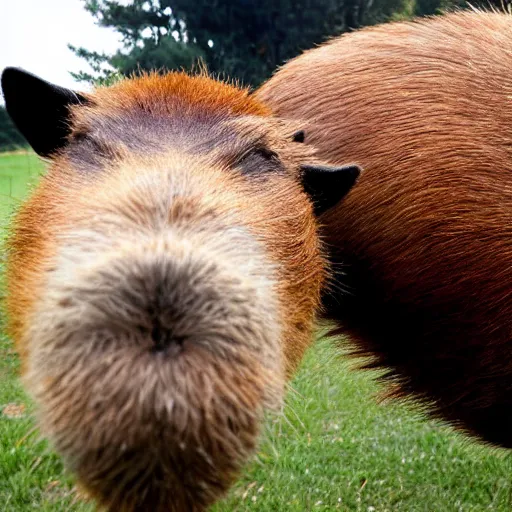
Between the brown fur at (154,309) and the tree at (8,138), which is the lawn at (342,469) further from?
the brown fur at (154,309)

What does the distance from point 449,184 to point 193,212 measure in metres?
1.20

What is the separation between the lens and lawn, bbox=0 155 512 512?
3.83 m

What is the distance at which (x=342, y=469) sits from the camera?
14.6 ft

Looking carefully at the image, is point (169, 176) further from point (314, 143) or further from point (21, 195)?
point (314, 143)

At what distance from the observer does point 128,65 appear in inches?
397

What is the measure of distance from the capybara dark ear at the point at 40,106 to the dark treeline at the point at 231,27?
21.4ft

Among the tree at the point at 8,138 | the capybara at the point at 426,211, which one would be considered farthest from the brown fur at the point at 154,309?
the tree at the point at 8,138

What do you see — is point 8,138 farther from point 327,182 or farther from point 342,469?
point 327,182

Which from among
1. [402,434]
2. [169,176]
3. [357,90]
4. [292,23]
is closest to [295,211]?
[169,176]

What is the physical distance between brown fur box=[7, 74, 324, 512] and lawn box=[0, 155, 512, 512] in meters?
1.48

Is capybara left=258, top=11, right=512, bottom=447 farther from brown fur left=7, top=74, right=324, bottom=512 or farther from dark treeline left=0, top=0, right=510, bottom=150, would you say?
dark treeline left=0, top=0, right=510, bottom=150

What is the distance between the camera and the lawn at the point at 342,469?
12.6ft

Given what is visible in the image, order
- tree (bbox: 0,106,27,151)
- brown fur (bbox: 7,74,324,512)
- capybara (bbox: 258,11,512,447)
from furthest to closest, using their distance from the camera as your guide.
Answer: tree (bbox: 0,106,27,151) < capybara (bbox: 258,11,512,447) < brown fur (bbox: 7,74,324,512)

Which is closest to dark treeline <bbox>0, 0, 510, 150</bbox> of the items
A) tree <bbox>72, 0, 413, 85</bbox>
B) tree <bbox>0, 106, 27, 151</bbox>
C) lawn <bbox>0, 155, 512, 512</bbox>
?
tree <bbox>72, 0, 413, 85</bbox>
